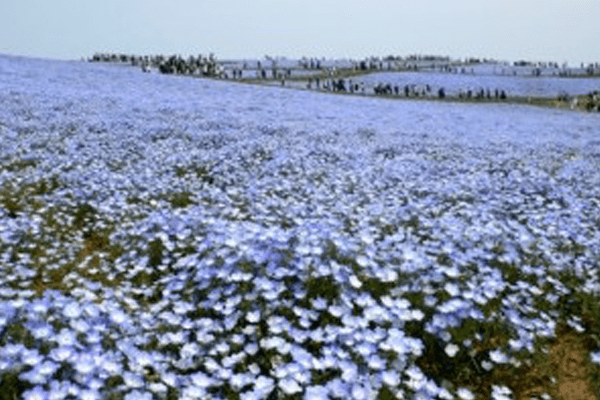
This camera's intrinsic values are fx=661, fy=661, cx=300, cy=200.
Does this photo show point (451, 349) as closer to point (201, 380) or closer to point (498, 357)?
point (498, 357)

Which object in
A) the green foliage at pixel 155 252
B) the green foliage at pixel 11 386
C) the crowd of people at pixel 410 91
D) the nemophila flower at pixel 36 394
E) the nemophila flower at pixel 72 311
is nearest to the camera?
the nemophila flower at pixel 36 394

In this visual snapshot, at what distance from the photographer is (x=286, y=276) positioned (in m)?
6.21

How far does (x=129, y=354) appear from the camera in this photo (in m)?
4.69

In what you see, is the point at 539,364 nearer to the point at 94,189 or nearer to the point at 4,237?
the point at 4,237

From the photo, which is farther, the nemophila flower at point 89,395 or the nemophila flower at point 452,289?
the nemophila flower at point 452,289

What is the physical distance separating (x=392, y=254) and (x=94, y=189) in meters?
5.60

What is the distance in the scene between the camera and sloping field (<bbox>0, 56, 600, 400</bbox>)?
4770mm

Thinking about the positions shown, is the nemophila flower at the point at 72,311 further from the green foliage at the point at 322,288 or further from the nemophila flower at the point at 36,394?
the green foliage at the point at 322,288

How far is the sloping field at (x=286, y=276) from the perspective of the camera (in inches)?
188

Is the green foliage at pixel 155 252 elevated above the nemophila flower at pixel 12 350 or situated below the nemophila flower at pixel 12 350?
below

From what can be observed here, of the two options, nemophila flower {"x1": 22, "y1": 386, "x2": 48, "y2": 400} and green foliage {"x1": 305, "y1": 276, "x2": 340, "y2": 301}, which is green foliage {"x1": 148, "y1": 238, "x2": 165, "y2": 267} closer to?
green foliage {"x1": 305, "y1": 276, "x2": 340, "y2": 301}

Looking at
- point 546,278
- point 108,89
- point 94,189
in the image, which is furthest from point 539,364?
point 108,89

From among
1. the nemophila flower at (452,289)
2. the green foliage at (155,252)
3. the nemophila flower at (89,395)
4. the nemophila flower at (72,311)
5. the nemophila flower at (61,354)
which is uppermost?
the nemophila flower at (72,311)

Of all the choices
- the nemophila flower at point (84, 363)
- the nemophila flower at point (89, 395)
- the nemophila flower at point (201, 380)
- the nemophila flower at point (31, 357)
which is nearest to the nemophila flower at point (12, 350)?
the nemophila flower at point (31, 357)
